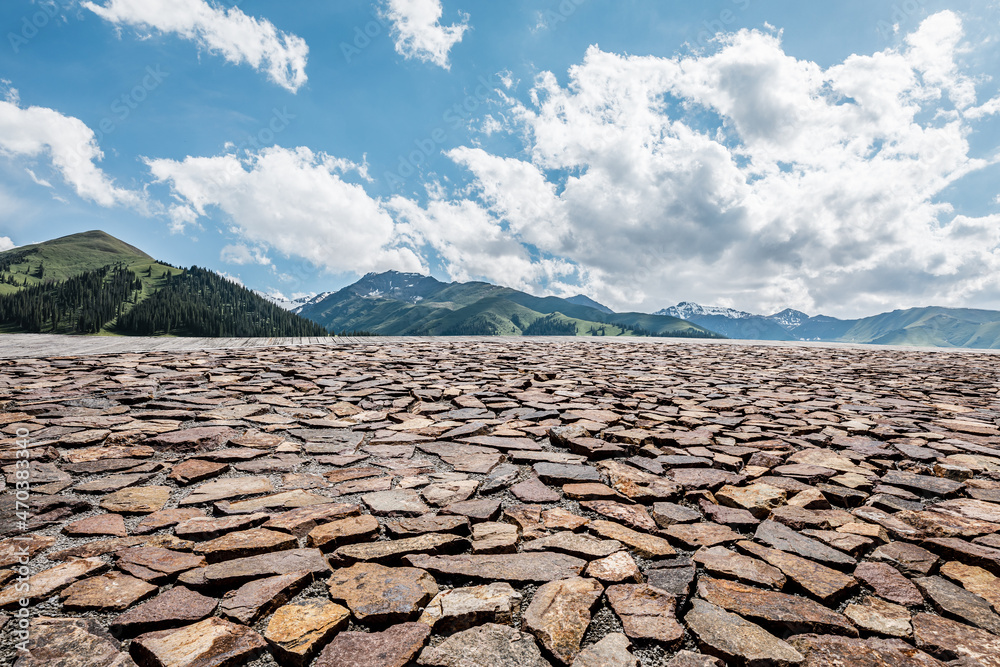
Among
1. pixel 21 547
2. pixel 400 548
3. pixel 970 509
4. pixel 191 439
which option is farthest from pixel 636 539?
pixel 191 439

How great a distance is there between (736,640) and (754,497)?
136cm

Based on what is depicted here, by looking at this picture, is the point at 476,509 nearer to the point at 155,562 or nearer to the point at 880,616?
the point at 155,562

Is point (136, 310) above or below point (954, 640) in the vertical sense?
above

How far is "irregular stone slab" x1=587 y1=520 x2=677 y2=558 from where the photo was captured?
213 cm

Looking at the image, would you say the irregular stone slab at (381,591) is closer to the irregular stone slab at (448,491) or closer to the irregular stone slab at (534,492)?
the irregular stone slab at (448,491)

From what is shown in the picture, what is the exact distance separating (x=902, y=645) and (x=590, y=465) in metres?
1.86

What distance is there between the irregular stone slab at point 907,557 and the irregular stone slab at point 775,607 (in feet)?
1.99

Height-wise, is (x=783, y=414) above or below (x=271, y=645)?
above

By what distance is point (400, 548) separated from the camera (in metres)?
2.09

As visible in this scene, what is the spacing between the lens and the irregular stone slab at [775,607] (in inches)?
65.0

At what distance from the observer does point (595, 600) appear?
1743 mm

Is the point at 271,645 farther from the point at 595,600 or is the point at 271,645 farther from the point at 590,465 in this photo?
the point at 590,465

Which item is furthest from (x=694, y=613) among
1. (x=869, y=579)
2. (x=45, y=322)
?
(x=45, y=322)

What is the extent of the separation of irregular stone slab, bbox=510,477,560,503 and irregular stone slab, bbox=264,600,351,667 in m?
1.26
